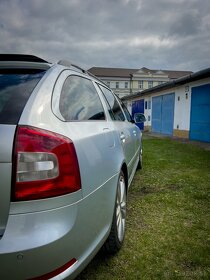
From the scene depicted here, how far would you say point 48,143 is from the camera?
1.34 metres

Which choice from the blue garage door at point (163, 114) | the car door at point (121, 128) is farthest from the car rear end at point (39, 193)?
the blue garage door at point (163, 114)

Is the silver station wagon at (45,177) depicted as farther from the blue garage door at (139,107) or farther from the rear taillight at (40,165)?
the blue garage door at (139,107)

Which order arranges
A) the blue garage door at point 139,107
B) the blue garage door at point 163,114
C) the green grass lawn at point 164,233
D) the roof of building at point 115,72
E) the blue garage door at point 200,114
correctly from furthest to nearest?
the roof of building at point 115,72 < the blue garage door at point 139,107 < the blue garage door at point 163,114 < the blue garage door at point 200,114 < the green grass lawn at point 164,233

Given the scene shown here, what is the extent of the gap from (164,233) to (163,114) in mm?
13641

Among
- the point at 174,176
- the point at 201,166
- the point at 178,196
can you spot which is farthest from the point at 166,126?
the point at 178,196

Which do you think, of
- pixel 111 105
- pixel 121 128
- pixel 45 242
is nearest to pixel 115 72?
pixel 111 105

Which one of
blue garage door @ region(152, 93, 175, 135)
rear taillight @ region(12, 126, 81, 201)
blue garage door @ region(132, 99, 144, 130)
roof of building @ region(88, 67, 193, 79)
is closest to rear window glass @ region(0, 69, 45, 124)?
rear taillight @ region(12, 126, 81, 201)

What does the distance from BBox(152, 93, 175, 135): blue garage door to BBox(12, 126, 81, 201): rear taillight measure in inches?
541

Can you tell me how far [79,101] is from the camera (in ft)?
6.40

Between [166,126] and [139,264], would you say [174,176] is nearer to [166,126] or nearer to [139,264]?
[139,264]

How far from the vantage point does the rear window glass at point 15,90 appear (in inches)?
53.7

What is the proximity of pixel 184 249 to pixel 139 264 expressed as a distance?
53 cm

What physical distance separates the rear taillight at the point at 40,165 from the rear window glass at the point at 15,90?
4.8 inches

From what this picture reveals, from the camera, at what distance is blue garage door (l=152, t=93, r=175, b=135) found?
48.1ft
